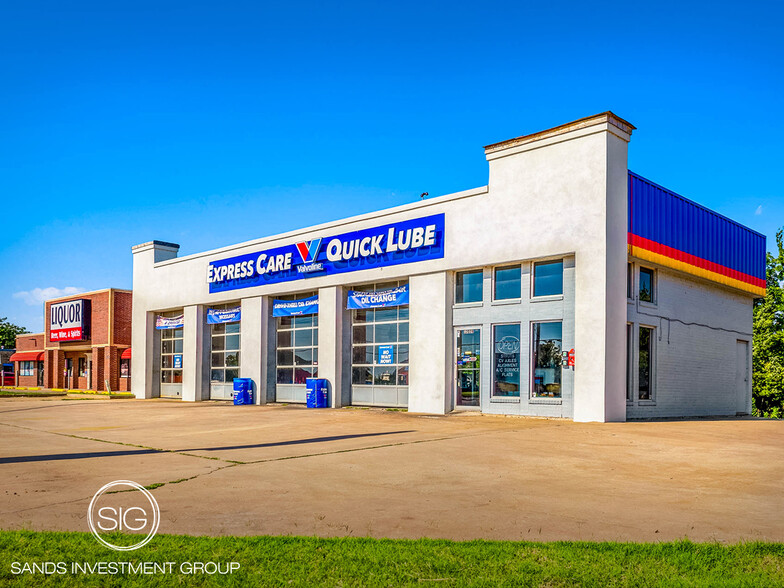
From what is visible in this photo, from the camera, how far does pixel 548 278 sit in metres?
19.4

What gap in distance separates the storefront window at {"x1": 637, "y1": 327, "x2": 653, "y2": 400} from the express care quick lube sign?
6.52 m

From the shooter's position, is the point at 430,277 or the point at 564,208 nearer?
the point at 564,208

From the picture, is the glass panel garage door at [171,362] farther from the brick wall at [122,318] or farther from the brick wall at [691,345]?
the brick wall at [691,345]

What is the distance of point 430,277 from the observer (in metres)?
22.1

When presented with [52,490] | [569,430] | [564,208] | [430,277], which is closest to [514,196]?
[564,208]

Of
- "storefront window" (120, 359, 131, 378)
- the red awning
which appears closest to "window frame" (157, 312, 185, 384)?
"storefront window" (120, 359, 131, 378)

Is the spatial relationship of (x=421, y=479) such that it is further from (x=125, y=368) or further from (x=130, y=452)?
(x=125, y=368)

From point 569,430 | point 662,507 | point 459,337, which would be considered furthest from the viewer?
point 459,337

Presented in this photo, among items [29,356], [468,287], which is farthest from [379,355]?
[29,356]

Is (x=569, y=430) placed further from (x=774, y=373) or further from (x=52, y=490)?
(x=774, y=373)

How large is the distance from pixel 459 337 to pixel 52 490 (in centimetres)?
1485

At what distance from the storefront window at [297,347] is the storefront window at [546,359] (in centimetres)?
969

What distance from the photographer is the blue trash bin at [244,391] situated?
28.2 meters

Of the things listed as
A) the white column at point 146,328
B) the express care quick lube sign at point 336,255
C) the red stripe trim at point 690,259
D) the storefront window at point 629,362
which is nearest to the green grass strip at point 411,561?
the storefront window at point 629,362
